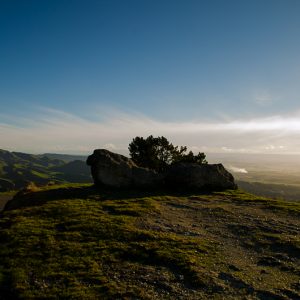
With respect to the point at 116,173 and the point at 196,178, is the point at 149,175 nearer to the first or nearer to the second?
the point at 116,173

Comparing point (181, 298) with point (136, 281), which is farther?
point (136, 281)

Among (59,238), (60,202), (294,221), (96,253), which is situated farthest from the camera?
(60,202)

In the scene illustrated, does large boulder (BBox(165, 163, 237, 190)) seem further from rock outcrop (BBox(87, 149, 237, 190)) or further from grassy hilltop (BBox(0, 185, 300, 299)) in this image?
grassy hilltop (BBox(0, 185, 300, 299))

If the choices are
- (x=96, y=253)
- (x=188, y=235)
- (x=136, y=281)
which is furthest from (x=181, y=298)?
(x=188, y=235)

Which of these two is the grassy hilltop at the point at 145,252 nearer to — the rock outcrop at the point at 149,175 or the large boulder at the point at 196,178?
the rock outcrop at the point at 149,175

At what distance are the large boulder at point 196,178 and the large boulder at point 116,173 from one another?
9.96 feet

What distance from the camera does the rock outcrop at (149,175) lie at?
154 feet

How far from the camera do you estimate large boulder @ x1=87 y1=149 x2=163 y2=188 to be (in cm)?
4672

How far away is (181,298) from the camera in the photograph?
1528 centimetres

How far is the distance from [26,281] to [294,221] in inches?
1064

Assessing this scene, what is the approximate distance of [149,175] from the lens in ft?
163

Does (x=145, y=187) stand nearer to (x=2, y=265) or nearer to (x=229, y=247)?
(x=229, y=247)

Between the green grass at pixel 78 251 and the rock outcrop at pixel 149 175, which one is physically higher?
the rock outcrop at pixel 149 175

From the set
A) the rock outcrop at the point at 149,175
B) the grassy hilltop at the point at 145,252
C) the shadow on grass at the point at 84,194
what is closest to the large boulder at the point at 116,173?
the rock outcrop at the point at 149,175
